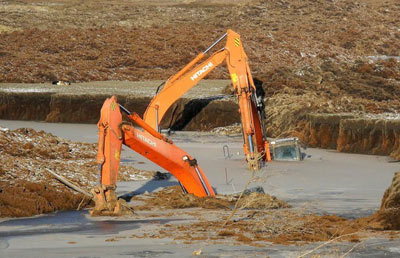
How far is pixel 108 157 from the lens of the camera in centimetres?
1498

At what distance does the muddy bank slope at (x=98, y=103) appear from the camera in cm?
3456

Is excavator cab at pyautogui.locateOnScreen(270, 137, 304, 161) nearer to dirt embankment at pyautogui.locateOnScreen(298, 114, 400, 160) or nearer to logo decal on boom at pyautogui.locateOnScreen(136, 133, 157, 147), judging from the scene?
dirt embankment at pyautogui.locateOnScreen(298, 114, 400, 160)

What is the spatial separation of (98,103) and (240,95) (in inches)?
562

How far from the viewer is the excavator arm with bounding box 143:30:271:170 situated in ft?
77.6

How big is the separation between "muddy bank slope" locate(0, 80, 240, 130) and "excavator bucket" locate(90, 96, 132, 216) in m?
18.8

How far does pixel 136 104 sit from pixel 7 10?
32838mm

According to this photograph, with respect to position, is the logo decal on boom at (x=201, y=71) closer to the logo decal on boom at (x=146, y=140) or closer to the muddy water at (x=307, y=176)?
the muddy water at (x=307, y=176)

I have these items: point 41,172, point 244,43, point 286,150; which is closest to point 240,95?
point 286,150

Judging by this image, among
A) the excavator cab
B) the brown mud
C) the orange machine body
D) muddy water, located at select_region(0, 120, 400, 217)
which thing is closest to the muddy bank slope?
the brown mud

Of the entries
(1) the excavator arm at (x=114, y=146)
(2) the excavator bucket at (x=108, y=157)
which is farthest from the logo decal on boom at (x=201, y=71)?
(2) the excavator bucket at (x=108, y=157)

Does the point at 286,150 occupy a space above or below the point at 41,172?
below

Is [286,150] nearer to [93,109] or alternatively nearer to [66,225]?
[66,225]

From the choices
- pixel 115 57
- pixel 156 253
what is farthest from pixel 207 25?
pixel 156 253

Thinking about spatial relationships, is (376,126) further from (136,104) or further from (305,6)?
(305,6)
